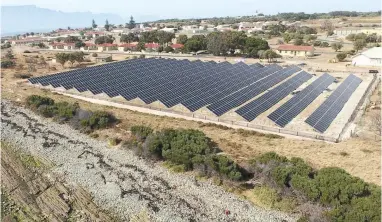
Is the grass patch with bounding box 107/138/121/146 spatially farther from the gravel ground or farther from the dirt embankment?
the dirt embankment

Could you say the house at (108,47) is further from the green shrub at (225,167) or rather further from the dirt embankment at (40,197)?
the green shrub at (225,167)

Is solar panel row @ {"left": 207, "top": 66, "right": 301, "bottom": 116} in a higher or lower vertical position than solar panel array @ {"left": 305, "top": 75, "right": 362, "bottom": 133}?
higher

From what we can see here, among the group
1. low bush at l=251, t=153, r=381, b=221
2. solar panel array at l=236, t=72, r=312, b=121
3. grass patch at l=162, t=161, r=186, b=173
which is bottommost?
grass patch at l=162, t=161, r=186, b=173

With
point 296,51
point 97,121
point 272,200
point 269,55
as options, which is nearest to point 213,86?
point 97,121

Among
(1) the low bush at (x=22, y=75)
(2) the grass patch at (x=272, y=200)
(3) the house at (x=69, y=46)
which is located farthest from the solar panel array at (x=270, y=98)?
(3) the house at (x=69, y=46)

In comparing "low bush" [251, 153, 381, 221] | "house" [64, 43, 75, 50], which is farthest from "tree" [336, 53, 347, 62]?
"house" [64, 43, 75, 50]

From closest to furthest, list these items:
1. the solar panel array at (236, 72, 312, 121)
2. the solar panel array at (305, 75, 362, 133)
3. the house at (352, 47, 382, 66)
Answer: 1. the solar panel array at (305, 75, 362, 133)
2. the solar panel array at (236, 72, 312, 121)
3. the house at (352, 47, 382, 66)

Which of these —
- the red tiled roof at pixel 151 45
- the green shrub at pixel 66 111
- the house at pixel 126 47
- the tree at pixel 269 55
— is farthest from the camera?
the house at pixel 126 47
